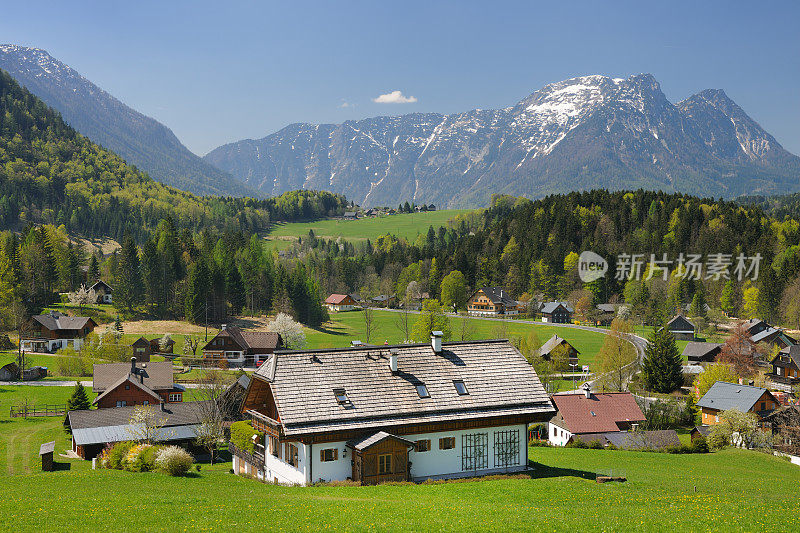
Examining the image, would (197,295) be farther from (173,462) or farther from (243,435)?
(173,462)

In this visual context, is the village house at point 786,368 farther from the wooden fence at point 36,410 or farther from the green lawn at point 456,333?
the wooden fence at point 36,410

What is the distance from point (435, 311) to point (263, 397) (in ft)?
195

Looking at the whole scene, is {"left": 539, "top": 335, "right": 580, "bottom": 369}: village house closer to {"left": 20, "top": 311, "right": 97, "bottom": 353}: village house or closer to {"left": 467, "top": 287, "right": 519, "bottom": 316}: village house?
{"left": 467, "top": 287, "right": 519, "bottom": 316}: village house

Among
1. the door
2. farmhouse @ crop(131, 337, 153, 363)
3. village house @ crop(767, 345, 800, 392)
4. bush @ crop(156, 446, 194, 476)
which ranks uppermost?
the door

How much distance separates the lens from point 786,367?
3354 inches

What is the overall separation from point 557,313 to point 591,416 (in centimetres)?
8185

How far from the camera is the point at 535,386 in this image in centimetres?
3488

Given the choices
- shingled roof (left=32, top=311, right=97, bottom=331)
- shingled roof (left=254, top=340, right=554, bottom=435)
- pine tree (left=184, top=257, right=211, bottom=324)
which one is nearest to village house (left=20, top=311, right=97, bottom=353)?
shingled roof (left=32, top=311, right=97, bottom=331)

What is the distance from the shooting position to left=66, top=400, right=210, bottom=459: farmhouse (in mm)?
44344

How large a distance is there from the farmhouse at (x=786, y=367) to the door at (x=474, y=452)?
65541mm

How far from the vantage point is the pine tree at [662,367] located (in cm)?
7619

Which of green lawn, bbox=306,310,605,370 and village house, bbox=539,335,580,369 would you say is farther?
green lawn, bbox=306,310,605,370

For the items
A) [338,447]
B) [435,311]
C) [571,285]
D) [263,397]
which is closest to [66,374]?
[435,311]

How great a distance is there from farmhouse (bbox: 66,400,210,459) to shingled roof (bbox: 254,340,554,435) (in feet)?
58.7
